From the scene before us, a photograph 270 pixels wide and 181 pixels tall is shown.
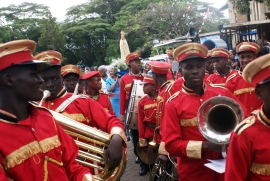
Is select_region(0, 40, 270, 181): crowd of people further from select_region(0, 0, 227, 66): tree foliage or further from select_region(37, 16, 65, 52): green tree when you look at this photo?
select_region(37, 16, 65, 52): green tree

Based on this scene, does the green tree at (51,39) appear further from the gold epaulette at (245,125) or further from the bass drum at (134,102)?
the gold epaulette at (245,125)

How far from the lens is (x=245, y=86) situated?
568 centimetres

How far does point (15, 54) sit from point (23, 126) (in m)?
0.52

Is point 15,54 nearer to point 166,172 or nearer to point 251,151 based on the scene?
point 251,151

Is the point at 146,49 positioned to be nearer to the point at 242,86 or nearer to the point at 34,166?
the point at 242,86

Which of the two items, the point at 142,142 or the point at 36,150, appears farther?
the point at 142,142

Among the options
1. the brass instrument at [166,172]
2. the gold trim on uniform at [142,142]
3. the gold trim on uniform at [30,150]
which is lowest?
the gold trim on uniform at [142,142]

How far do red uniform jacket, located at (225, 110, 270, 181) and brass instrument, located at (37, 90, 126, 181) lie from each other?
136 cm

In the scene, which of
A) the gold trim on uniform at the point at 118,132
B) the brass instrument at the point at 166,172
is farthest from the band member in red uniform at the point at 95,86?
the gold trim on uniform at the point at 118,132

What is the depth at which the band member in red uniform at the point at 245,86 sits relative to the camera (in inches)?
221

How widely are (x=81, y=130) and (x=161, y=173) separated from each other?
2.04m

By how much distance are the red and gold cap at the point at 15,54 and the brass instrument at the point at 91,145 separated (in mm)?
893

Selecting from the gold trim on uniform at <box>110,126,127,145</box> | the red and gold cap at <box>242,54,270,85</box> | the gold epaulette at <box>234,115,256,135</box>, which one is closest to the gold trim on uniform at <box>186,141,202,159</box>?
the gold trim on uniform at <box>110,126,127,145</box>

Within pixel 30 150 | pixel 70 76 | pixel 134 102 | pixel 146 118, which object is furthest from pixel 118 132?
pixel 134 102
